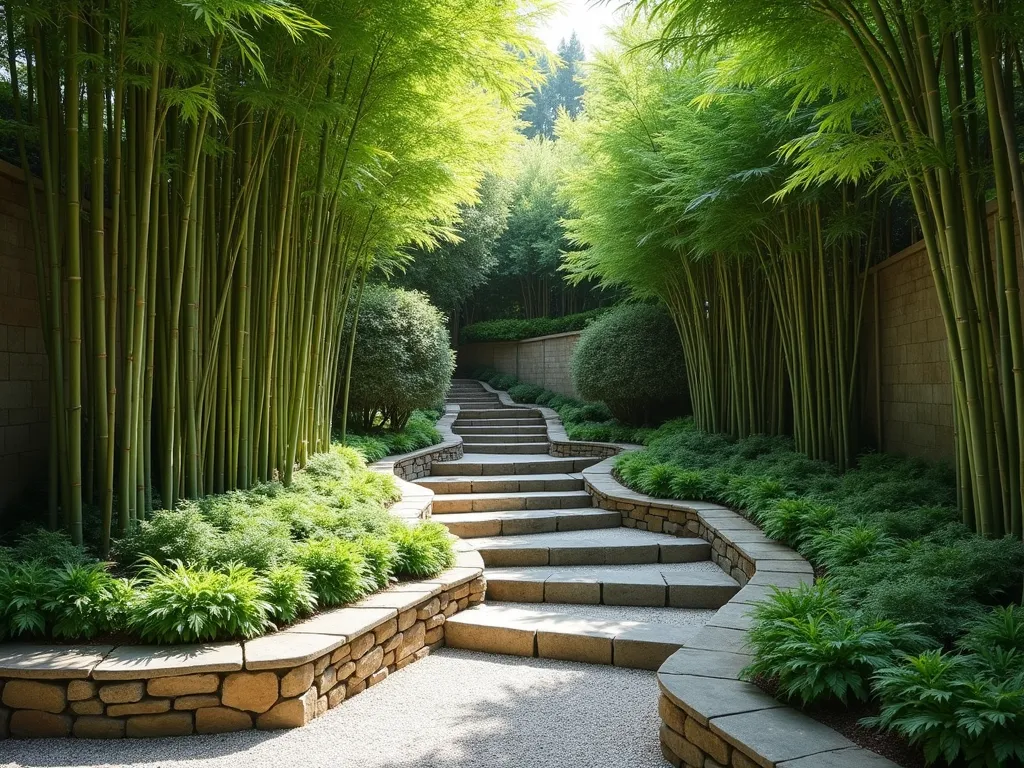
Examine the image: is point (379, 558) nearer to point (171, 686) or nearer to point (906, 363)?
point (171, 686)

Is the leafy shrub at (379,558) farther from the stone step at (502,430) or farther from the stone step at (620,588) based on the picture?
the stone step at (502,430)

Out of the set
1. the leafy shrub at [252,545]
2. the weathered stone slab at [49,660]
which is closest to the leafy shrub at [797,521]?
the leafy shrub at [252,545]

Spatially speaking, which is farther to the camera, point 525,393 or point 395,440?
point 525,393

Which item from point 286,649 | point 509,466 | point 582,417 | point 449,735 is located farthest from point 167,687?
Answer: point 582,417

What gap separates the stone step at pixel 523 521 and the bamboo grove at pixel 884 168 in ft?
5.96

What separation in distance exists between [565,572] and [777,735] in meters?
2.66

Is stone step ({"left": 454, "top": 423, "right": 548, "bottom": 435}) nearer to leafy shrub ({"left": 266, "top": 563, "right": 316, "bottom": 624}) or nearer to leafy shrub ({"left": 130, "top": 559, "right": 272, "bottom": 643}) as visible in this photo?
leafy shrub ({"left": 266, "top": 563, "right": 316, "bottom": 624})

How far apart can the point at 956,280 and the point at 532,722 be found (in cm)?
255

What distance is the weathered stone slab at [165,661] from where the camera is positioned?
2.57m

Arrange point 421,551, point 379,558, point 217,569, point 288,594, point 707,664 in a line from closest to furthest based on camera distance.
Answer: point 707,664
point 288,594
point 217,569
point 379,558
point 421,551

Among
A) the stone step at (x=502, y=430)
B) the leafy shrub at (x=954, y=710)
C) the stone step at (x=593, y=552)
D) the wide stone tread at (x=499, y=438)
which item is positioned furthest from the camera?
the stone step at (x=502, y=430)

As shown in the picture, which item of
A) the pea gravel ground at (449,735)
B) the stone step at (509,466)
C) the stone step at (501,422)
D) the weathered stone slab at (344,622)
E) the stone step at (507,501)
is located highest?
the stone step at (501,422)

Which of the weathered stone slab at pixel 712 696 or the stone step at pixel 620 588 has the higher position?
the weathered stone slab at pixel 712 696

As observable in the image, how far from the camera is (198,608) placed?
2801 mm
